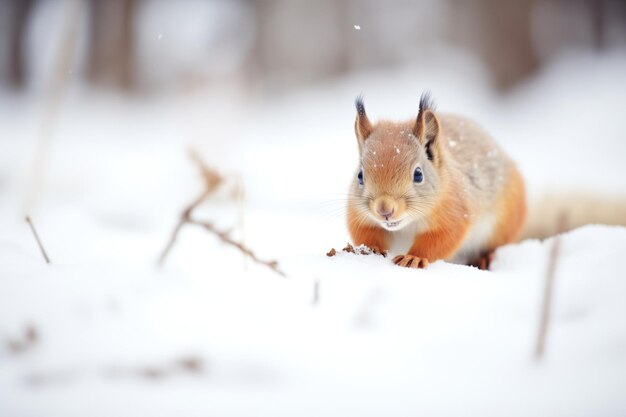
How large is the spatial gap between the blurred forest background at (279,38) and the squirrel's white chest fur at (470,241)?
153 inches

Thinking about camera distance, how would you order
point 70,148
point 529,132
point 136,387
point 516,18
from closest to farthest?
point 136,387, point 70,148, point 529,132, point 516,18

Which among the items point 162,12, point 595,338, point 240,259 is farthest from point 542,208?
point 162,12

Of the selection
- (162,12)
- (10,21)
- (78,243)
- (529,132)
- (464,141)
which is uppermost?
(162,12)

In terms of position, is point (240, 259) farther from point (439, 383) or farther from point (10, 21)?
point (10, 21)

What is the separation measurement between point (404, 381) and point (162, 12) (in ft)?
22.5

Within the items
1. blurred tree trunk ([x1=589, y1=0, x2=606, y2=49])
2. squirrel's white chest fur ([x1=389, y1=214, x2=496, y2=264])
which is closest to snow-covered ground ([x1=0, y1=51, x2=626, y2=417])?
squirrel's white chest fur ([x1=389, y1=214, x2=496, y2=264])

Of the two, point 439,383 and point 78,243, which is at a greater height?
point 78,243

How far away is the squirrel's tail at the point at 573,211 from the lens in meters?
2.51

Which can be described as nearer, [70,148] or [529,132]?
[70,148]

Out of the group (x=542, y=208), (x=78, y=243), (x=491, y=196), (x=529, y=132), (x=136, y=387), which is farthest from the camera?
(x=529, y=132)

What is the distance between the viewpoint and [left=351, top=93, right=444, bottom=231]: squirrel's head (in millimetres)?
1586

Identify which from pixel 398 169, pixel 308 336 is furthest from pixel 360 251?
pixel 308 336

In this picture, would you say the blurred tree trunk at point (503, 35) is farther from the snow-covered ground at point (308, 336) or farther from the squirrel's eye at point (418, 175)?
the squirrel's eye at point (418, 175)

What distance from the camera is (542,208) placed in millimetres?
2777
